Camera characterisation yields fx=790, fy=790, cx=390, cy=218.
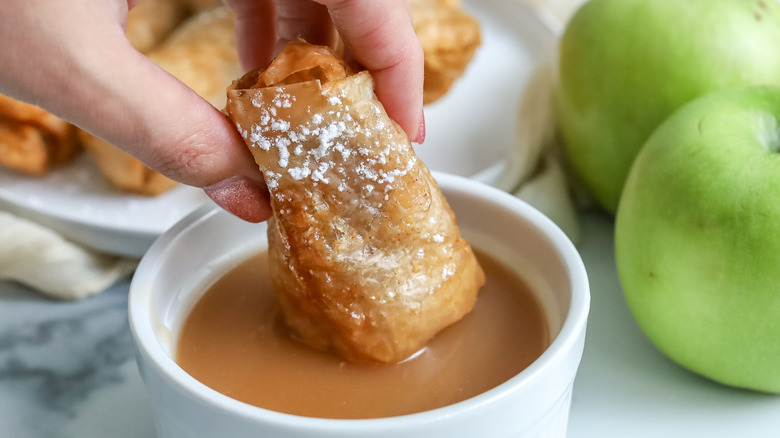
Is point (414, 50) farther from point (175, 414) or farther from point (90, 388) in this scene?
point (90, 388)

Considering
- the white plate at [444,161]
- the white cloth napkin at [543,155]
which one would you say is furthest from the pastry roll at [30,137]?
the white cloth napkin at [543,155]

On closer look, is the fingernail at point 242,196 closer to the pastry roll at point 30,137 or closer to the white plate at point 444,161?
the white plate at point 444,161

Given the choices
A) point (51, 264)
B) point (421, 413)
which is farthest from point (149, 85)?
point (51, 264)

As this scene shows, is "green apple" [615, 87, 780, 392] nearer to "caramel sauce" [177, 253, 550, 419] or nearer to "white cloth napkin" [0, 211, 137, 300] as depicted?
"caramel sauce" [177, 253, 550, 419]

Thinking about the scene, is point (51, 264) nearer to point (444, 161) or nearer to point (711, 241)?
point (444, 161)

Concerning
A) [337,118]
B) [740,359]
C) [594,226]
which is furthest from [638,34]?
[337,118]

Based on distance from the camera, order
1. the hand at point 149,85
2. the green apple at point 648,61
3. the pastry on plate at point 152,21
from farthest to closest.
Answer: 1. the pastry on plate at point 152,21
2. the green apple at point 648,61
3. the hand at point 149,85
